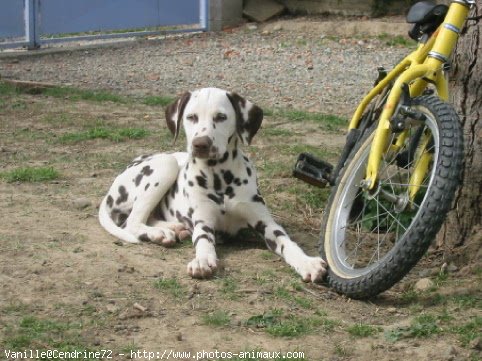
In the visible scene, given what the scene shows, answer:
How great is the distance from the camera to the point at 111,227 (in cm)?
618

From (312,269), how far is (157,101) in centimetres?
588

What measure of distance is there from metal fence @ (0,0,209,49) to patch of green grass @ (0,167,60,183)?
24.6 feet

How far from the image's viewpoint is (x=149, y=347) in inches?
168

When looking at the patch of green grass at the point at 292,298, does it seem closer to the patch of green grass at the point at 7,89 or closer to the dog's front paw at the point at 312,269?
the dog's front paw at the point at 312,269

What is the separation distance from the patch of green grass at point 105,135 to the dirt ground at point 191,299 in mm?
1592

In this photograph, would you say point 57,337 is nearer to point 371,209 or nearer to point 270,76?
point 371,209

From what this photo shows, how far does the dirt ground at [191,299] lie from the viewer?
14.2ft

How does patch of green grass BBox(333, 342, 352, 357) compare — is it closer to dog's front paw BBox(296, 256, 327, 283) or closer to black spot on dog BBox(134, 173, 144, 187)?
dog's front paw BBox(296, 256, 327, 283)

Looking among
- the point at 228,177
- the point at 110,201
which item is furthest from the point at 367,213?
the point at 110,201

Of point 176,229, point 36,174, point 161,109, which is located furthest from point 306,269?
point 161,109

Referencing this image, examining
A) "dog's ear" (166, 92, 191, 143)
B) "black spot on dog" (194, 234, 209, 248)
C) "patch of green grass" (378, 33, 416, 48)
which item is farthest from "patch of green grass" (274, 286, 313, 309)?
"patch of green grass" (378, 33, 416, 48)

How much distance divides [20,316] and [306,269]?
1.70m

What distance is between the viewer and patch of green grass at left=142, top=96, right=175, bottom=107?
35.3 ft

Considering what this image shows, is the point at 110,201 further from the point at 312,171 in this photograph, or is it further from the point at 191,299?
the point at 191,299
